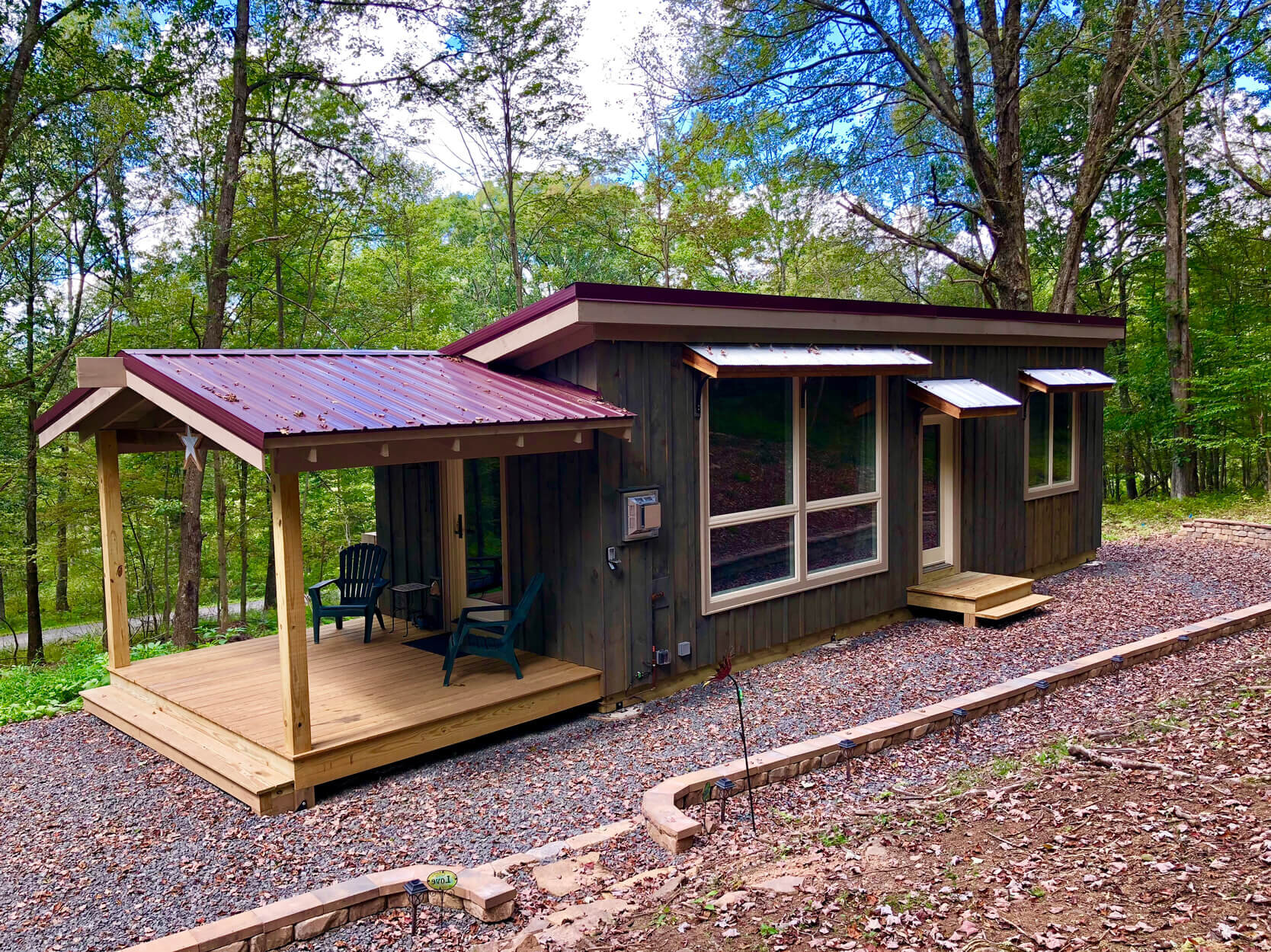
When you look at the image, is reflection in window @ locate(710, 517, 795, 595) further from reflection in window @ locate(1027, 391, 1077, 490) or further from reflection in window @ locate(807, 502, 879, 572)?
reflection in window @ locate(1027, 391, 1077, 490)

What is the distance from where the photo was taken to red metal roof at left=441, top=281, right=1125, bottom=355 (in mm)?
5281

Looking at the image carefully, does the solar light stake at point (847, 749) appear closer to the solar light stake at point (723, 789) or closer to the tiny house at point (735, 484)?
the solar light stake at point (723, 789)

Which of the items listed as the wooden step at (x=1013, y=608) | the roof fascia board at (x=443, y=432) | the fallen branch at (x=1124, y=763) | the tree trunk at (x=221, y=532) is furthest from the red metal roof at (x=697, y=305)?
the tree trunk at (x=221, y=532)

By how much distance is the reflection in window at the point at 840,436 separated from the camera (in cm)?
676

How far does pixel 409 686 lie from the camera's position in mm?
5500

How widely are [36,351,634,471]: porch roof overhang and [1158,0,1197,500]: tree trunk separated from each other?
45.2 ft

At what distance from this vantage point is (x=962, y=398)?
741cm

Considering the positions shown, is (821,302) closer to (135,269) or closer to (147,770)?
(147,770)

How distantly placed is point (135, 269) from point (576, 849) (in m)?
12.9

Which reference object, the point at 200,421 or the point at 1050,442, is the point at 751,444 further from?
the point at 1050,442

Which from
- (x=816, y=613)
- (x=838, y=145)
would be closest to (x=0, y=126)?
(x=816, y=613)

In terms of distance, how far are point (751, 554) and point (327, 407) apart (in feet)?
10.9

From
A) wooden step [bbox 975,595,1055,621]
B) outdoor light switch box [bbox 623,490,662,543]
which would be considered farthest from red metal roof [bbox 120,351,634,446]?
wooden step [bbox 975,595,1055,621]

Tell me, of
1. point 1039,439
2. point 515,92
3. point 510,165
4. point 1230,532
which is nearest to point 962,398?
point 1039,439
